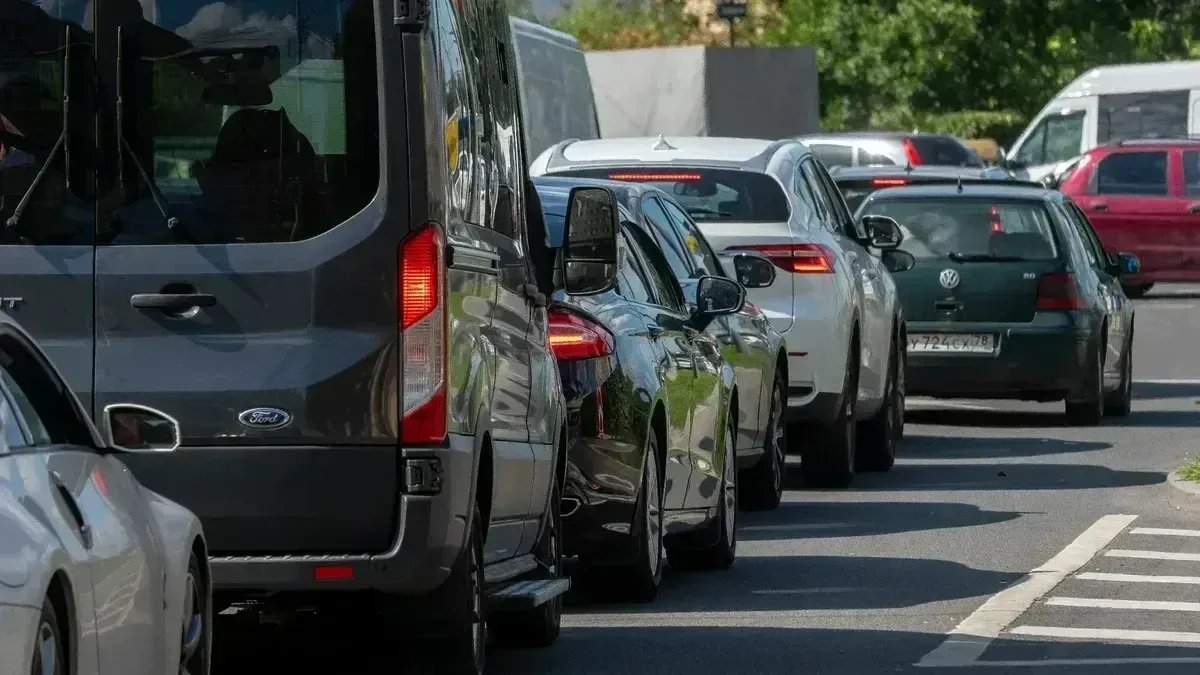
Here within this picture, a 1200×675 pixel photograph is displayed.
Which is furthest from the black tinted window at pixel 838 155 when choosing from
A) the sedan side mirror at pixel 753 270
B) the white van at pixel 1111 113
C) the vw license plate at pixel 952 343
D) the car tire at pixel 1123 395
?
the sedan side mirror at pixel 753 270

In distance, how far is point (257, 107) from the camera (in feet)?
23.7

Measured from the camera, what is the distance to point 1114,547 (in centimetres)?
1235

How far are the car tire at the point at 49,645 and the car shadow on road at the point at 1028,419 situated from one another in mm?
15284

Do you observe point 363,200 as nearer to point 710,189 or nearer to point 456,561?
point 456,561

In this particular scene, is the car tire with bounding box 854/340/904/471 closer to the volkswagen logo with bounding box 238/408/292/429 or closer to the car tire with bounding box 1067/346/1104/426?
the car tire with bounding box 1067/346/1104/426

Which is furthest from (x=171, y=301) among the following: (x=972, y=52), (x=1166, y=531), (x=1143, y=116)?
(x=972, y=52)

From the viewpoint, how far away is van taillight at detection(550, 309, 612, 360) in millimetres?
9844

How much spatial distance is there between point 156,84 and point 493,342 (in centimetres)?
127

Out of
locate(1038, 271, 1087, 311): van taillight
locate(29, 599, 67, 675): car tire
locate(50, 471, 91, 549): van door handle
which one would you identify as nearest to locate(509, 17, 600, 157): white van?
locate(1038, 271, 1087, 311): van taillight

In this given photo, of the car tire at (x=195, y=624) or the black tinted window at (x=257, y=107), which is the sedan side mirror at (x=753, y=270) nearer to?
the black tinted window at (x=257, y=107)

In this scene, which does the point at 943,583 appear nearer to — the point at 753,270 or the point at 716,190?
the point at 753,270

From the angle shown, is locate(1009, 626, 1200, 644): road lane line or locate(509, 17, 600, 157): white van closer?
locate(1009, 626, 1200, 644): road lane line

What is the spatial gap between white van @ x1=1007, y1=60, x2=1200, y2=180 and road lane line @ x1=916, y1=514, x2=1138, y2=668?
24993 millimetres

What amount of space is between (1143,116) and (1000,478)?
82.1ft
